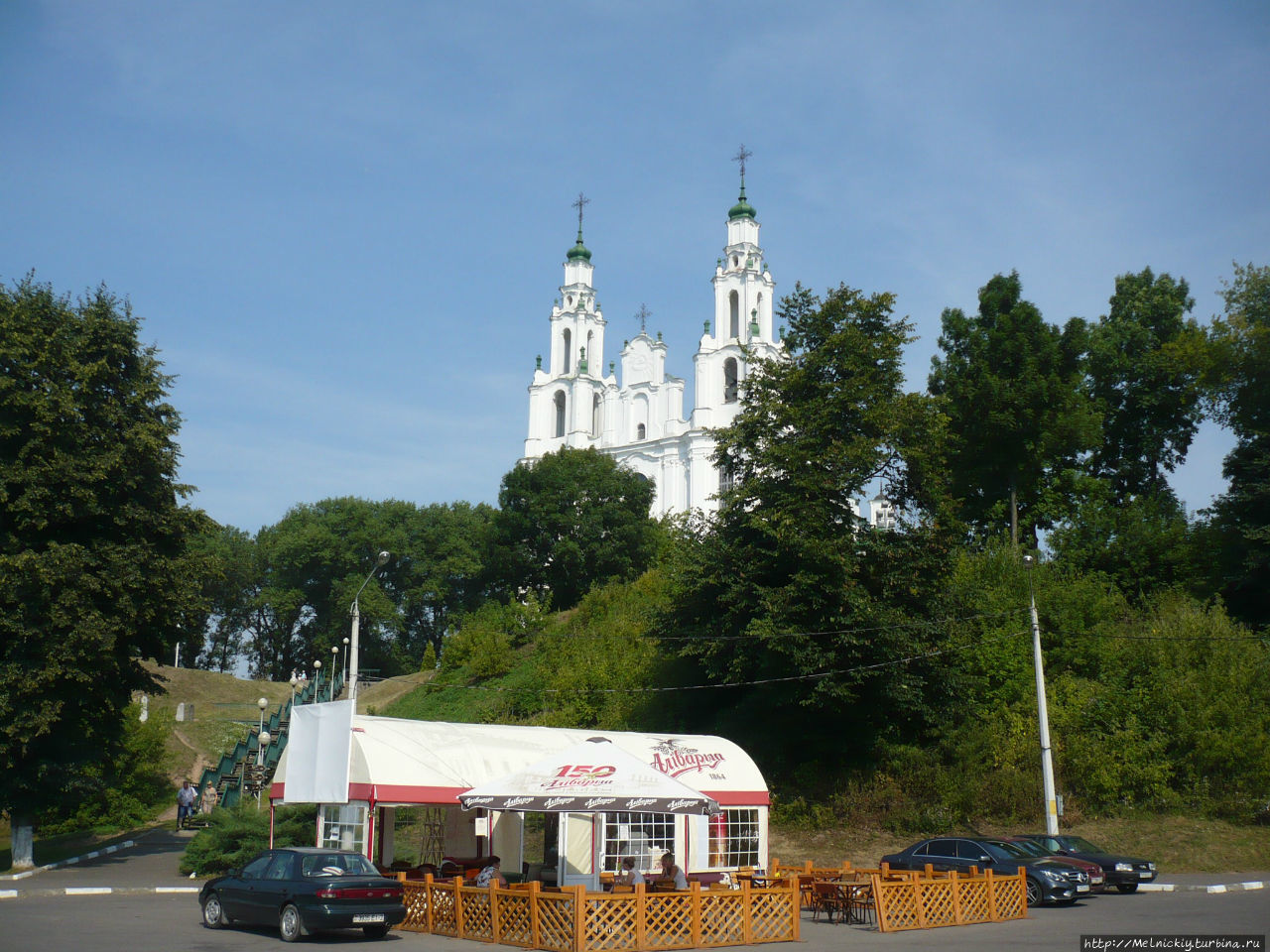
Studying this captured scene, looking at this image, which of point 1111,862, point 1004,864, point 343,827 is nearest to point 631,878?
point 343,827

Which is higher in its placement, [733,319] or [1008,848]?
[733,319]

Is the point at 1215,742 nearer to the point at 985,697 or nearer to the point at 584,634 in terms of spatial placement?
the point at 985,697

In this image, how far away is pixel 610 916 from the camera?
14.3 meters

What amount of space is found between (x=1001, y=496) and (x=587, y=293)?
49.2 metres

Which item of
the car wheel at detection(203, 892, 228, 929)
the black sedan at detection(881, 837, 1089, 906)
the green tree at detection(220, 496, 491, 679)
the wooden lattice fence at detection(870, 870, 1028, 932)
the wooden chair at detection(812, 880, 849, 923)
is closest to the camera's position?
the car wheel at detection(203, 892, 228, 929)

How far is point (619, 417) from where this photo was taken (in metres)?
85.2

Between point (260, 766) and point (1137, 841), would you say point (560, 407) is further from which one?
point (1137, 841)

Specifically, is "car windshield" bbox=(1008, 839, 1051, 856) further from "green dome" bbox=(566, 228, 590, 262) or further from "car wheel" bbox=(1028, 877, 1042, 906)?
"green dome" bbox=(566, 228, 590, 262)

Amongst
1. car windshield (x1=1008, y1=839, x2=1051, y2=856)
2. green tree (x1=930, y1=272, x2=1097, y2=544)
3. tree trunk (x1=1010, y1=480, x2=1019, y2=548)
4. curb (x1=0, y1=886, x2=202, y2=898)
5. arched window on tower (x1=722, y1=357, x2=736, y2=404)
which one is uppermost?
arched window on tower (x1=722, y1=357, x2=736, y2=404)

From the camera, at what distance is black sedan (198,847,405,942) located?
15.1m

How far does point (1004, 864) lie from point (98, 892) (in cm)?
1799

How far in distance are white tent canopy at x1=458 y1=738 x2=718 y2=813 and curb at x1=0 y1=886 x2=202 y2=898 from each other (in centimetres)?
884

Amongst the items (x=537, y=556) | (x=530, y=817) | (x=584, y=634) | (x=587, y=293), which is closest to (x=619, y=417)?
(x=587, y=293)

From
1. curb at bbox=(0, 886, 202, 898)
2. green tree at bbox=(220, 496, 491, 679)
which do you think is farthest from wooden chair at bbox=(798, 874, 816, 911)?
green tree at bbox=(220, 496, 491, 679)
